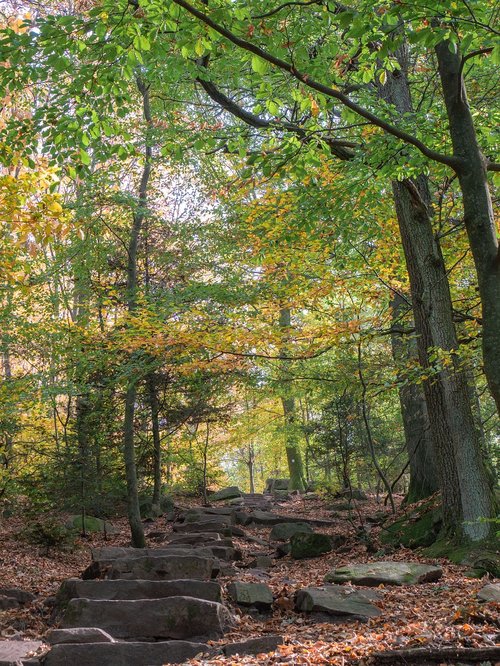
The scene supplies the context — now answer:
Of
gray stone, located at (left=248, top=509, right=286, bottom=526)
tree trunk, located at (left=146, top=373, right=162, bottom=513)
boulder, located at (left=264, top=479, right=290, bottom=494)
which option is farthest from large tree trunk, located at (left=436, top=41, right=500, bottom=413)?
boulder, located at (left=264, top=479, right=290, bottom=494)

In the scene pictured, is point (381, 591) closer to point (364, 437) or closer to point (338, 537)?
point (338, 537)

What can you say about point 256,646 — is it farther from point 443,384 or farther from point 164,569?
point 443,384

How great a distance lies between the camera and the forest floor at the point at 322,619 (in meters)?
4.16

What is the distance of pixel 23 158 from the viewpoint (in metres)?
5.70

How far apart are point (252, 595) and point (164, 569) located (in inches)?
51.8

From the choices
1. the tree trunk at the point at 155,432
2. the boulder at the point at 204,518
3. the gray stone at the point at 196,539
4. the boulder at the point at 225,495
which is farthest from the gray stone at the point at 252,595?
the boulder at the point at 225,495

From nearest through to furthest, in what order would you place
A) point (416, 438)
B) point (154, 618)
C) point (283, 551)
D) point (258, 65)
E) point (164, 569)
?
point (258, 65) → point (154, 618) → point (164, 569) → point (283, 551) → point (416, 438)

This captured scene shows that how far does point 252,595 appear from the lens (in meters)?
6.46

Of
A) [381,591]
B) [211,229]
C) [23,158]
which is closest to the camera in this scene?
[23,158]

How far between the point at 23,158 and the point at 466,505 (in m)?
7.09

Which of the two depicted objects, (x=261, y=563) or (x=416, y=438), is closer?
(x=261, y=563)

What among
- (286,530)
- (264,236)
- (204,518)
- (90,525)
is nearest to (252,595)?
(286,530)

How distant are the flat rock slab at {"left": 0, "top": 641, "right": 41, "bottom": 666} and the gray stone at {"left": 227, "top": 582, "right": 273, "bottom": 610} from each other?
2154mm

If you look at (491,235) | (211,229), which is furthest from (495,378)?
(211,229)
